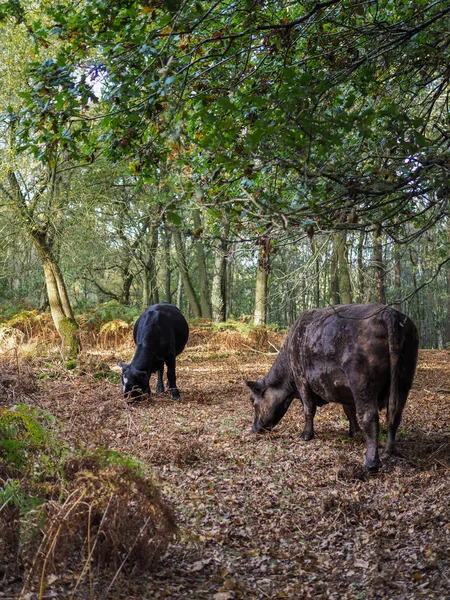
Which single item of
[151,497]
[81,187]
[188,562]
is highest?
[81,187]

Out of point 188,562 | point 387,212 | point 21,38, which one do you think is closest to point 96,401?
point 188,562

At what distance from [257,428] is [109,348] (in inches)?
461

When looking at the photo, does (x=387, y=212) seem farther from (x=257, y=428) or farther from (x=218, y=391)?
(x=218, y=391)

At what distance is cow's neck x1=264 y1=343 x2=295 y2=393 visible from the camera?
340 inches

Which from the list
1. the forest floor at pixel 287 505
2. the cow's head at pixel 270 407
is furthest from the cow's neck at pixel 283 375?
the forest floor at pixel 287 505

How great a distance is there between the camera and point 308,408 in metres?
→ 8.18

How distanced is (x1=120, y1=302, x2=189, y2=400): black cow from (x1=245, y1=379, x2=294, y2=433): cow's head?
2.88 m

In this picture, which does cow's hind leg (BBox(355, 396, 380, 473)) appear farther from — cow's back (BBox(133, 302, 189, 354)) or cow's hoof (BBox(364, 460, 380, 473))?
cow's back (BBox(133, 302, 189, 354))

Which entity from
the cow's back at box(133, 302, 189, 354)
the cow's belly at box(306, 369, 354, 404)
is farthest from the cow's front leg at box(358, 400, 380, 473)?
the cow's back at box(133, 302, 189, 354)

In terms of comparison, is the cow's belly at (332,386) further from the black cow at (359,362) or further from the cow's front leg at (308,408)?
the cow's front leg at (308,408)

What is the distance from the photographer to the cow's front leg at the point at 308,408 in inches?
319

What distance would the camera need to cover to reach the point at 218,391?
12500 mm

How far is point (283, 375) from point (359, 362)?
2.10 m

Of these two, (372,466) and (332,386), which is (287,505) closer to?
(372,466)
